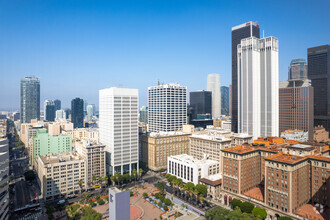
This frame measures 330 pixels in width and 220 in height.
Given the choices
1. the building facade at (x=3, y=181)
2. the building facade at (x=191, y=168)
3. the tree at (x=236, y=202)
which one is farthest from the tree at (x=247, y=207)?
the building facade at (x=3, y=181)

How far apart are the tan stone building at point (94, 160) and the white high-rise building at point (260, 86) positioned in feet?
349

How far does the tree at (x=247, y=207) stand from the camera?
73938 mm

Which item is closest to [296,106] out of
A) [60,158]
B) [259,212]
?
[259,212]

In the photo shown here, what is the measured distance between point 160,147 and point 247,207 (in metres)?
62.1

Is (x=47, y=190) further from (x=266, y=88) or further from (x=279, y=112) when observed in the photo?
(x=279, y=112)

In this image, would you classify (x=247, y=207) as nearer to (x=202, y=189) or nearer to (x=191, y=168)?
(x=202, y=189)

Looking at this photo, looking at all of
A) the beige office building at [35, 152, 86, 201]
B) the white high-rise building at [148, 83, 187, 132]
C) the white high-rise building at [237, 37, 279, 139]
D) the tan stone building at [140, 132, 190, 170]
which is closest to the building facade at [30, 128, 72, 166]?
the beige office building at [35, 152, 86, 201]

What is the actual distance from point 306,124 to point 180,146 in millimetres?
90018

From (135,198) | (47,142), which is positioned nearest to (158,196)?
(135,198)

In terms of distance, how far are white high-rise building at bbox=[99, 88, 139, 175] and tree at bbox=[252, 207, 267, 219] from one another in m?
61.7

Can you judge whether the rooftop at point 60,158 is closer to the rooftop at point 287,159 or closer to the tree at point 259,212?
the tree at point 259,212

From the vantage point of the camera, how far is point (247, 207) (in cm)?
7419

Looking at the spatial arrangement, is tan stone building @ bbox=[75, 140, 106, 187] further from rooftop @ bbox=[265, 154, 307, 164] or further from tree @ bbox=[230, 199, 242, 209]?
rooftop @ bbox=[265, 154, 307, 164]

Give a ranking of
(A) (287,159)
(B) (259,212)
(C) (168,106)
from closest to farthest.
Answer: (B) (259,212) < (A) (287,159) < (C) (168,106)
